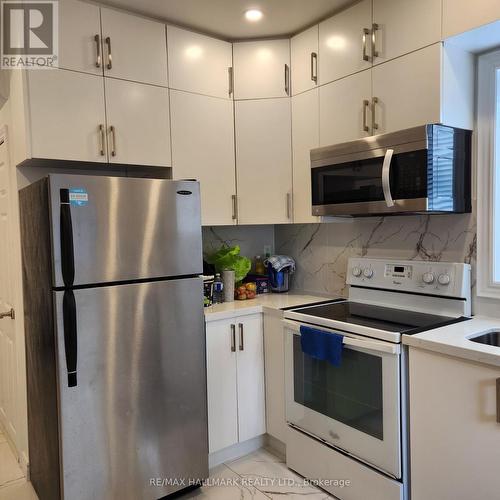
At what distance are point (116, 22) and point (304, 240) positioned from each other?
5.74 ft

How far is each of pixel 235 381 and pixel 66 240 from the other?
50.0 inches

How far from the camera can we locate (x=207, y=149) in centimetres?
269

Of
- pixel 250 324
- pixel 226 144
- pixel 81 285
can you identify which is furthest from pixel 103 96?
pixel 250 324

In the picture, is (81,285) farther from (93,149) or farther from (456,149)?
(456,149)

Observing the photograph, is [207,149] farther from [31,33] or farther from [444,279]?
[444,279]

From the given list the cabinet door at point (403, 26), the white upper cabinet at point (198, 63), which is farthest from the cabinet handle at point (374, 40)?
the white upper cabinet at point (198, 63)

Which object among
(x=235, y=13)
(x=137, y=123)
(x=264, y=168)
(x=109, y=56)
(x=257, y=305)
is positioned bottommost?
(x=257, y=305)

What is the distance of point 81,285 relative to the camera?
1854 mm

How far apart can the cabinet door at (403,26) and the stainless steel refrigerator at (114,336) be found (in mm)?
1170

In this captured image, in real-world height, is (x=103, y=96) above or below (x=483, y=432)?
above

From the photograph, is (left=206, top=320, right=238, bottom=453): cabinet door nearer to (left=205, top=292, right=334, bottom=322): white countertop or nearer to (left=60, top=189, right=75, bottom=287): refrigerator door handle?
(left=205, top=292, right=334, bottom=322): white countertop

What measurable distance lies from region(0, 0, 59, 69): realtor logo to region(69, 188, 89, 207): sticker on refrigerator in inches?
28.8

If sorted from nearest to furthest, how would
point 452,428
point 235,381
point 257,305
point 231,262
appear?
point 452,428
point 235,381
point 257,305
point 231,262

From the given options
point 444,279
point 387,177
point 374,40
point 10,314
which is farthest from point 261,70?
point 10,314
